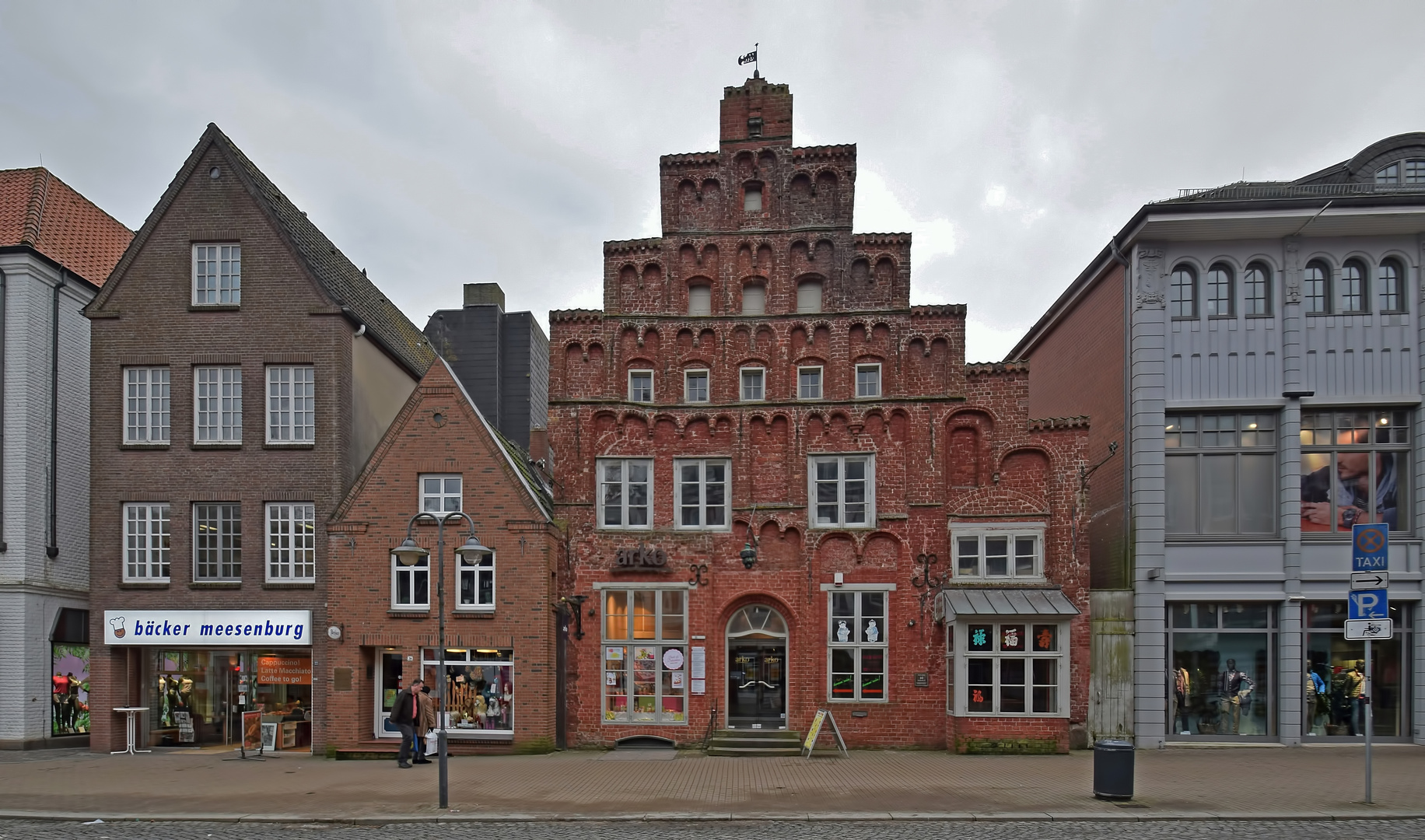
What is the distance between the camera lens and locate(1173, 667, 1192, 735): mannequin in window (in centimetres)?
2206

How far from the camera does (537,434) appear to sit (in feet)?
89.7

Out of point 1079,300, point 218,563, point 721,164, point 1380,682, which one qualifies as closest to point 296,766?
point 218,563

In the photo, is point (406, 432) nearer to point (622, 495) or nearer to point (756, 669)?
point (622, 495)

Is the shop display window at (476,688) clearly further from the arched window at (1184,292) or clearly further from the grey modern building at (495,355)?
the arched window at (1184,292)

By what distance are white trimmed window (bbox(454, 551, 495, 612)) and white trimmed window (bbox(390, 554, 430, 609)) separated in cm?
72

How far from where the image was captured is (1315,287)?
22.6 m

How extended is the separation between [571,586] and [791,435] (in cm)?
608

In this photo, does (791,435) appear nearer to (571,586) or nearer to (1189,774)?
(571,586)

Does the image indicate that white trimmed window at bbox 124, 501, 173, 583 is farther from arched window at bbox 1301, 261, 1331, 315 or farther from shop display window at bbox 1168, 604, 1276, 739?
arched window at bbox 1301, 261, 1331, 315

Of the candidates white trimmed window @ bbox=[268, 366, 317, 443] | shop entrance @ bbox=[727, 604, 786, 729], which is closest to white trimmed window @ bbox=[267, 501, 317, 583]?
white trimmed window @ bbox=[268, 366, 317, 443]

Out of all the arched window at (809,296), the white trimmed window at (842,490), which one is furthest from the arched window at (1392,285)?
the arched window at (809,296)

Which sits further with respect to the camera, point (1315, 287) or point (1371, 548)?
point (1315, 287)

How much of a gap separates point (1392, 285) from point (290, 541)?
83.4ft

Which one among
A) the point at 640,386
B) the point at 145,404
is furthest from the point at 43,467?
the point at 640,386
